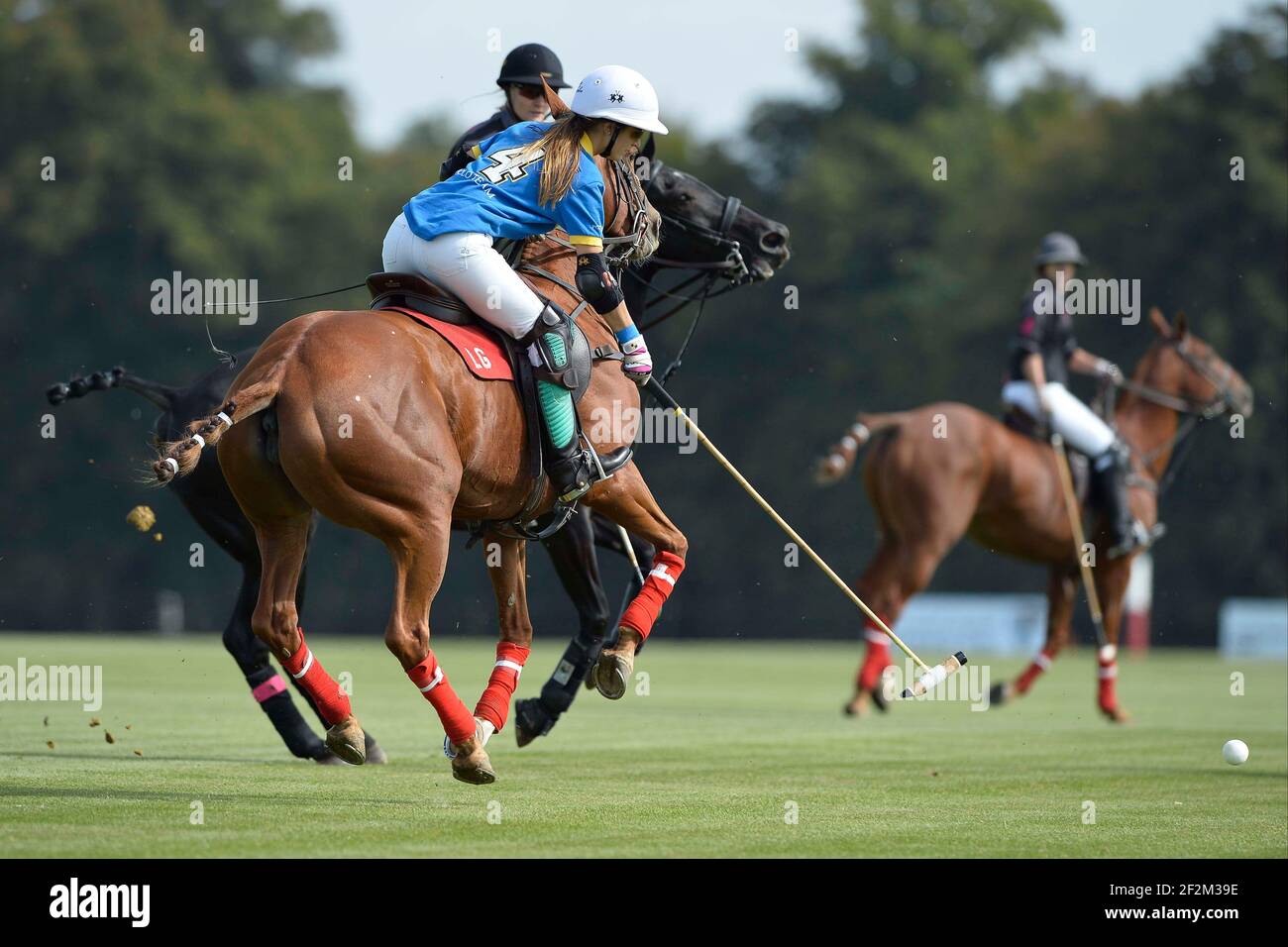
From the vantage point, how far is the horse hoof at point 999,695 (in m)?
15.1

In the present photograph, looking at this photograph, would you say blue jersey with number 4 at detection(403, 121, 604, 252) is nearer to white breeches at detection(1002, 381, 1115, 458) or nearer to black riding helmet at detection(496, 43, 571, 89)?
black riding helmet at detection(496, 43, 571, 89)

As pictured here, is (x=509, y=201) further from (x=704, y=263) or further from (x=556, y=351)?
(x=704, y=263)

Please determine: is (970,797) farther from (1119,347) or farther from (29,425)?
(29,425)

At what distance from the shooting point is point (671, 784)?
8773mm

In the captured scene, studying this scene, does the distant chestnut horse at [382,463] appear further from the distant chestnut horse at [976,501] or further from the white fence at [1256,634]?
the white fence at [1256,634]

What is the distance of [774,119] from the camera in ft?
142

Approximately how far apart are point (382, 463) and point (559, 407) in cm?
97

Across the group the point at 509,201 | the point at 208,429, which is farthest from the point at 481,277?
the point at 208,429

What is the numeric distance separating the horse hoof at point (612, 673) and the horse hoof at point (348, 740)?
1.03 meters

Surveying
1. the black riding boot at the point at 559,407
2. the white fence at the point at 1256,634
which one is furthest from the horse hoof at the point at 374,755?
the white fence at the point at 1256,634

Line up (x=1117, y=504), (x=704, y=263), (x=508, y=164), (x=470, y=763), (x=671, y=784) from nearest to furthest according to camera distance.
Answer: (x=470, y=763) < (x=508, y=164) < (x=671, y=784) < (x=704, y=263) < (x=1117, y=504)

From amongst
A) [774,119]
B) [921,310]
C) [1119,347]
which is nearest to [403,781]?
[1119,347]

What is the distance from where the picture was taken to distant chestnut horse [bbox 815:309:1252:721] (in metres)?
15.0
